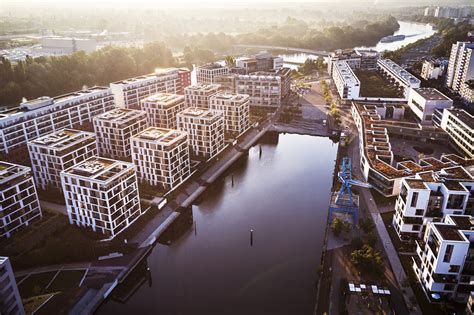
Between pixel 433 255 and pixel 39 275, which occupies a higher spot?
pixel 433 255

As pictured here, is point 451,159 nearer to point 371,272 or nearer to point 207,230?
point 371,272

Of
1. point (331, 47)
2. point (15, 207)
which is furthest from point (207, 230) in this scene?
point (331, 47)

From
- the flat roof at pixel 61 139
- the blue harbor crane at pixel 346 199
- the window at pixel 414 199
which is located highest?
the flat roof at pixel 61 139

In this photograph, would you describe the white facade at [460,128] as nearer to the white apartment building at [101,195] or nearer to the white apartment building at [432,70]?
the white apartment building at [432,70]

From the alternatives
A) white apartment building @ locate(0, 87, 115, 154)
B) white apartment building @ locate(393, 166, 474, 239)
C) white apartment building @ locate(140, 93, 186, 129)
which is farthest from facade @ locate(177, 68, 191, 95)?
white apartment building @ locate(393, 166, 474, 239)

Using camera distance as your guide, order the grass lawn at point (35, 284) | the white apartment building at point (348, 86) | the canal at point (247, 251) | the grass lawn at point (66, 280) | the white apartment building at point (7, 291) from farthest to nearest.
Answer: the white apartment building at point (348, 86) → the grass lawn at point (66, 280) → the canal at point (247, 251) → the grass lawn at point (35, 284) → the white apartment building at point (7, 291)

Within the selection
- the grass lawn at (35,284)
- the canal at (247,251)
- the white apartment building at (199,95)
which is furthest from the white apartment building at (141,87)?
the grass lawn at (35,284)

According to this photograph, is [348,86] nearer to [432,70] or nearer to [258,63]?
[258,63]

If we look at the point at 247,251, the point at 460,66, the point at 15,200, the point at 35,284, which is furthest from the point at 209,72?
the point at 35,284
